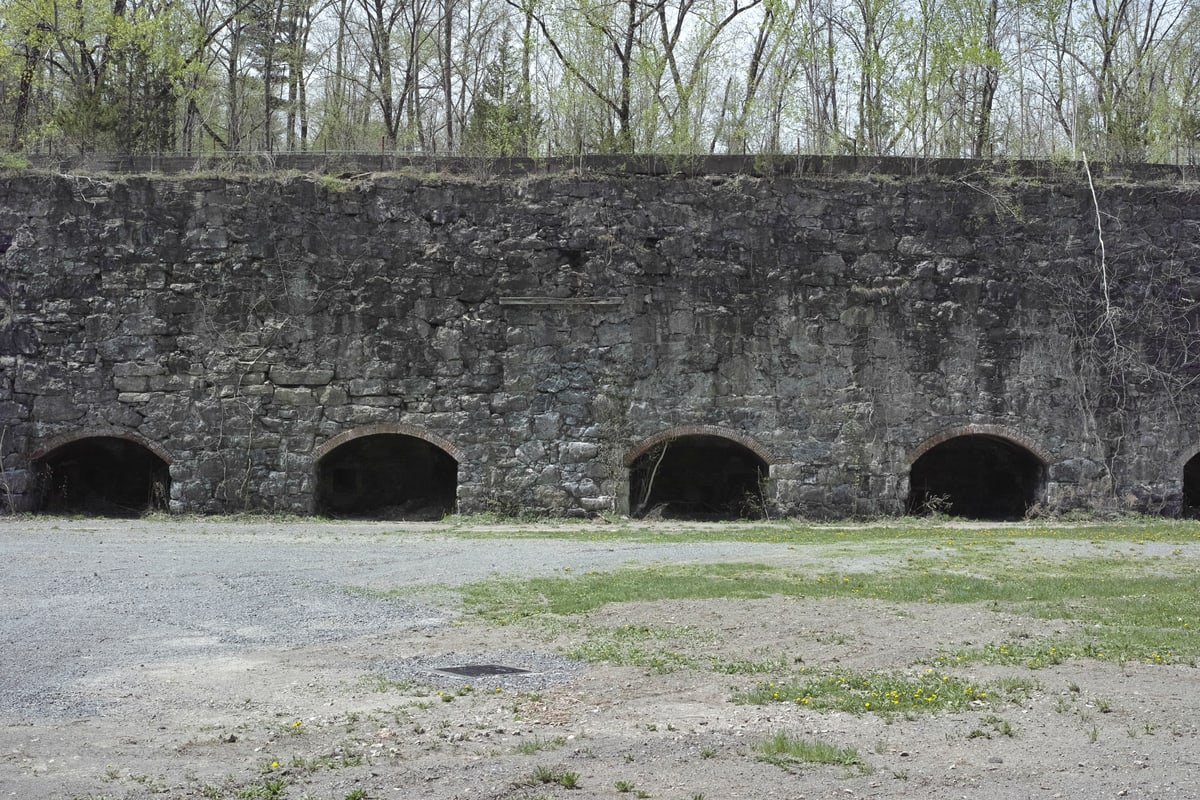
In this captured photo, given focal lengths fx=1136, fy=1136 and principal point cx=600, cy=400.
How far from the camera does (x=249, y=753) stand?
5582 millimetres

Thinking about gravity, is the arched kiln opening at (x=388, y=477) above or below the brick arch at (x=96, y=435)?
below

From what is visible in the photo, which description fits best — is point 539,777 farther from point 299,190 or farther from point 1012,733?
point 299,190

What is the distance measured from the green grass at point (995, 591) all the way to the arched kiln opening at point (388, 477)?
7.73m

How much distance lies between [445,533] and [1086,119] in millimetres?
13802

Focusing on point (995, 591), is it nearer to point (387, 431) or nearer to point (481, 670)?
point (481, 670)

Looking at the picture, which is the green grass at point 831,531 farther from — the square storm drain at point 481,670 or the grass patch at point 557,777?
the grass patch at point 557,777

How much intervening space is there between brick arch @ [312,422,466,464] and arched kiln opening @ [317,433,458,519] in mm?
1128

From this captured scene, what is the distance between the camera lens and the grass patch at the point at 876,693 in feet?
21.3

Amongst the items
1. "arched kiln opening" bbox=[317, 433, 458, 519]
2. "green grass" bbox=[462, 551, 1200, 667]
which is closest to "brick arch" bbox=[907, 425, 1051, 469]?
"green grass" bbox=[462, 551, 1200, 667]

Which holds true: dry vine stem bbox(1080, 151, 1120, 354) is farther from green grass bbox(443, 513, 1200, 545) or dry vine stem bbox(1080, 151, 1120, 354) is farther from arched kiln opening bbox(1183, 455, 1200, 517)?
arched kiln opening bbox(1183, 455, 1200, 517)

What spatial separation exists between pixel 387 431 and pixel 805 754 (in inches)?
465

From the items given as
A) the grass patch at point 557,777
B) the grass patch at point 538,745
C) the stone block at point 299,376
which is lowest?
the grass patch at point 557,777

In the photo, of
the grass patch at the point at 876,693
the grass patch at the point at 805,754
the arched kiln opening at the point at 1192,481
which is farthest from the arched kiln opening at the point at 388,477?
the grass patch at the point at 805,754

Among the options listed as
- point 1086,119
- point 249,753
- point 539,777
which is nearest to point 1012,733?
point 539,777
